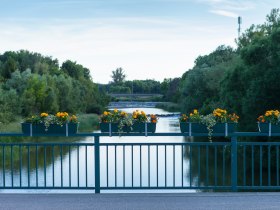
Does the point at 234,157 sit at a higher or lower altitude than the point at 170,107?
higher

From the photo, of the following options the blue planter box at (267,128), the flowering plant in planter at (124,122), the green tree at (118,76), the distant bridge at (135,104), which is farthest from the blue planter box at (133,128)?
the green tree at (118,76)

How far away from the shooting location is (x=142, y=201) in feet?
23.3

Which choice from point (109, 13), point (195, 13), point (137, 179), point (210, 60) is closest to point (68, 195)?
point (137, 179)

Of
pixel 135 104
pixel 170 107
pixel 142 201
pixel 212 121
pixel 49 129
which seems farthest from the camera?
pixel 135 104

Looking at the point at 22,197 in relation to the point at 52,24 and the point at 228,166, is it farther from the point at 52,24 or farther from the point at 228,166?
the point at 52,24

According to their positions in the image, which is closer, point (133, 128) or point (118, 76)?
point (133, 128)

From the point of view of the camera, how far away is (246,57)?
2725cm

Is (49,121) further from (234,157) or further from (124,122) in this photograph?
(234,157)

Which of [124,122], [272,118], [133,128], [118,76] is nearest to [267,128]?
[272,118]

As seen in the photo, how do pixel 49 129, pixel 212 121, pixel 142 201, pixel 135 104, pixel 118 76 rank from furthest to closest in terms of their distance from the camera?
1. pixel 118 76
2. pixel 135 104
3. pixel 49 129
4. pixel 212 121
5. pixel 142 201

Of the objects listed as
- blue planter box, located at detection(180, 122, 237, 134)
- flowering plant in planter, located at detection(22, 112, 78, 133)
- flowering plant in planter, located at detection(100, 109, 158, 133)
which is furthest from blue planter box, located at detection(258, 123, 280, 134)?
flowering plant in planter, located at detection(22, 112, 78, 133)

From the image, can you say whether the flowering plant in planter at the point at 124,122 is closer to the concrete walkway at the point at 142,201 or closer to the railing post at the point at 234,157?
the concrete walkway at the point at 142,201

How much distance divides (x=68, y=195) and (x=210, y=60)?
54.2 meters

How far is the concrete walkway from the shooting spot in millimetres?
6805
